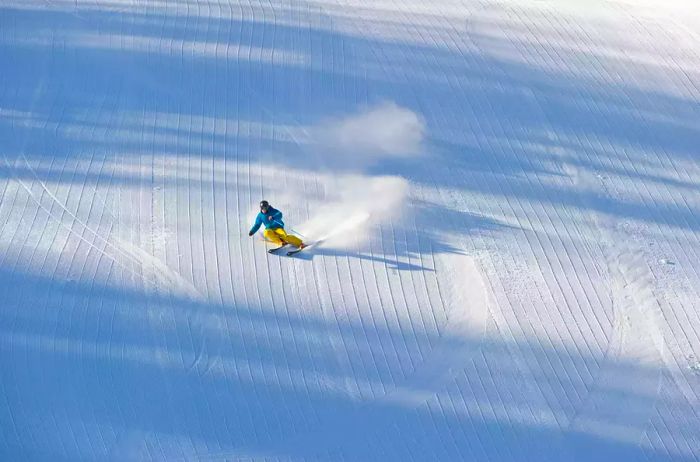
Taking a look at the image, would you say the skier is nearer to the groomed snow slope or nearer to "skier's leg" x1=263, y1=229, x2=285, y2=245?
"skier's leg" x1=263, y1=229, x2=285, y2=245

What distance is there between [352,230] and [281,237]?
2.61 ft

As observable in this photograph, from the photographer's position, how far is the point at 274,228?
8227mm

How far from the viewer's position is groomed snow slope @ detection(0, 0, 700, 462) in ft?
23.1

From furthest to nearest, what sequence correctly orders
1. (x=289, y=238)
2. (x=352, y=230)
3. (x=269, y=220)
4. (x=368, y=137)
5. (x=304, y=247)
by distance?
(x=368, y=137) < (x=352, y=230) < (x=304, y=247) < (x=289, y=238) < (x=269, y=220)

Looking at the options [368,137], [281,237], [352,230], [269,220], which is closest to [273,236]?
[281,237]

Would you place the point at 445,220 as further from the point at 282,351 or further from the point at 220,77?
the point at 220,77

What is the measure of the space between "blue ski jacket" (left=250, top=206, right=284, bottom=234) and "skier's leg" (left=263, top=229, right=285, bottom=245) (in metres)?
0.05

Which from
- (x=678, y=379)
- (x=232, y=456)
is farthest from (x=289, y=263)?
(x=678, y=379)

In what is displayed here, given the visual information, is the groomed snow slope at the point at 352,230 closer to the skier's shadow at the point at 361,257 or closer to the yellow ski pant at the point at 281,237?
the skier's shadow at the point at 361,257

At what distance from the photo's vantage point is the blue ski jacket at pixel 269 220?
813cm

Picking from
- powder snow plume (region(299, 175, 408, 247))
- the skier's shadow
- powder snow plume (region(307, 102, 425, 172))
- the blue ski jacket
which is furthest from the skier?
powder snow plume (region(307, 102, 425, 172))

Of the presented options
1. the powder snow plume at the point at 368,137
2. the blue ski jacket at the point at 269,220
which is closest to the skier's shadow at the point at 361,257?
the blue ski jacket at the point at 269,220

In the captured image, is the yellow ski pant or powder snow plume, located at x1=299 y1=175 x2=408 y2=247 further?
powder snow plume, located at x1=299 y1=175 x2=408 y2=247

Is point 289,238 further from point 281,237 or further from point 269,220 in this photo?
point 269,220
